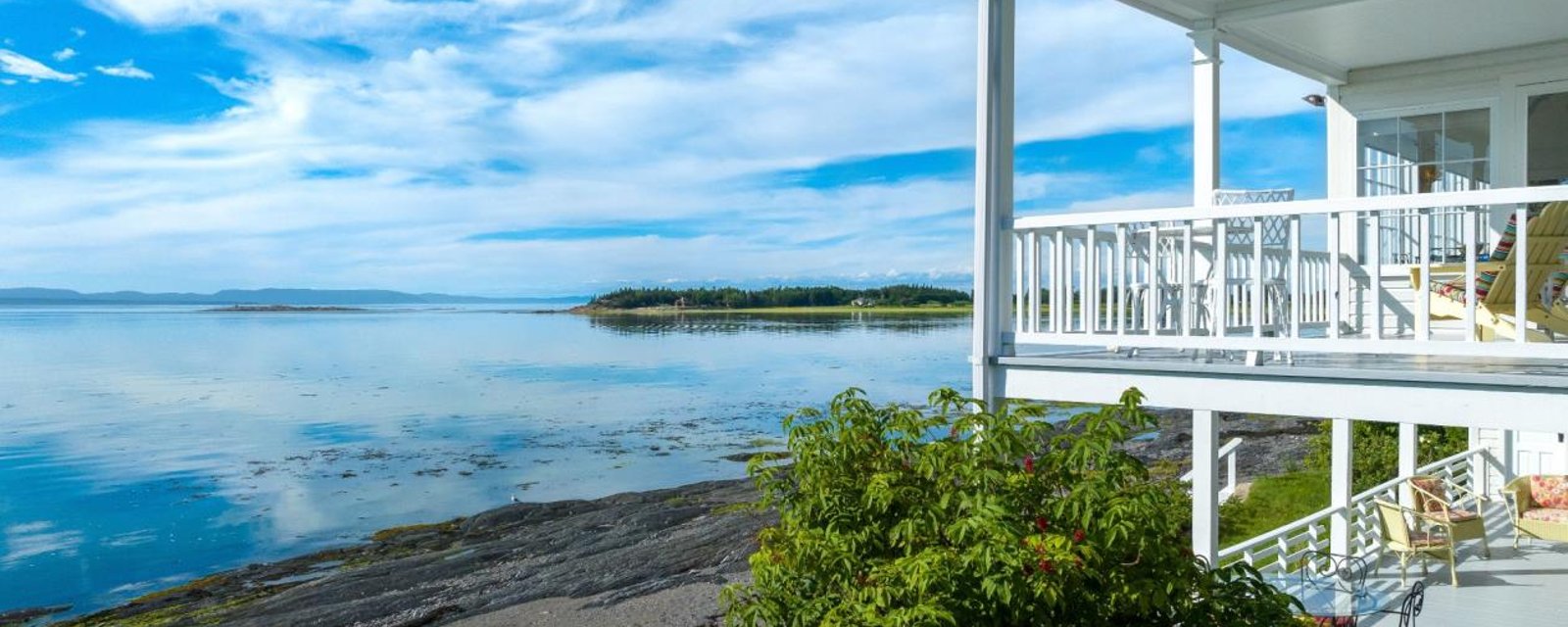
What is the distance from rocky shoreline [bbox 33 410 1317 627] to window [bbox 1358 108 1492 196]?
33.5 feet

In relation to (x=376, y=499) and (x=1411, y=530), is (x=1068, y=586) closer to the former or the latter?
(x=1411, y=530)

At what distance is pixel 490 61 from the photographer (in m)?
64.6

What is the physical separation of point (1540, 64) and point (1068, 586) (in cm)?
662

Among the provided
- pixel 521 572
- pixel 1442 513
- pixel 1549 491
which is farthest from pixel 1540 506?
pixel 521 572

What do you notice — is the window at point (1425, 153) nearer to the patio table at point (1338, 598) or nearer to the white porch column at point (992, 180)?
the patio table at point (1338, 598)

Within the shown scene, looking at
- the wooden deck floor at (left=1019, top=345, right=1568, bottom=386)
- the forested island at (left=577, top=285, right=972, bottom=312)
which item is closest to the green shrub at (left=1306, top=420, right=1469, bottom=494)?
the wooden deck floor at (left=1019, top=345, right=1568, bottom=386)

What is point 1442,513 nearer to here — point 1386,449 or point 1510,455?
point 1510,455

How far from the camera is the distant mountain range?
99.0m

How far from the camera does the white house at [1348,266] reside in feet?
15.8

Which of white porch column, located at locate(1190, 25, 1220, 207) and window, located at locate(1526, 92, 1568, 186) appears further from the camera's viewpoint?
window, located at locate(1526, 92, 1568, 186)

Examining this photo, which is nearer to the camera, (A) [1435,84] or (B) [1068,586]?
(B) [1068,586]

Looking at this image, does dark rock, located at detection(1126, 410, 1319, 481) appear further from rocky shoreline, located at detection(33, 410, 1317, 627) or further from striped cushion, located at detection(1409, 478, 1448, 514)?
striped cushion, located at detection(1409, 478, 1448, 514)

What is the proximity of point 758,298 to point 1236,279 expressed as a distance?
78.5 m

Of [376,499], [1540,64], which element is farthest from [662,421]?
[1540,64]
